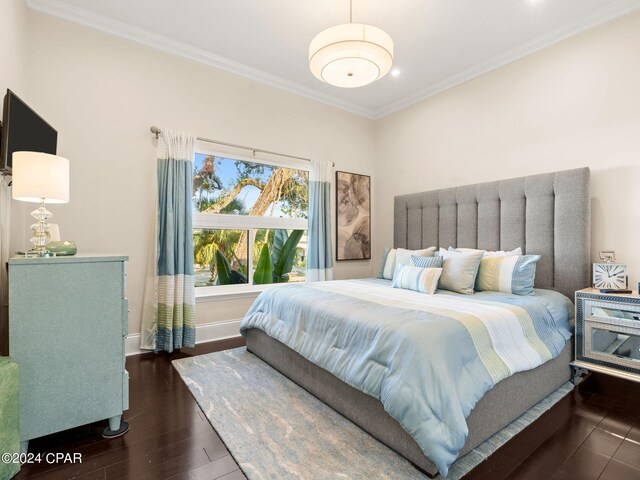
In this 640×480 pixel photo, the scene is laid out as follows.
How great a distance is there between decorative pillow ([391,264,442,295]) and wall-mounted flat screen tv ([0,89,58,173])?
283cm

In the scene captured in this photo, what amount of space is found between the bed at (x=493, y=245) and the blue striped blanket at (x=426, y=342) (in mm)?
121

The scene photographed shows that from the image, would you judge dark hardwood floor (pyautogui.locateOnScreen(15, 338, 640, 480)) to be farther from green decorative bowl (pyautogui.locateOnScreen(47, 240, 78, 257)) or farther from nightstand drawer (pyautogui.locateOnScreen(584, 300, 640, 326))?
green decorative bowl (pyautogui.locateOnScreen(47, 240, 78, 257))

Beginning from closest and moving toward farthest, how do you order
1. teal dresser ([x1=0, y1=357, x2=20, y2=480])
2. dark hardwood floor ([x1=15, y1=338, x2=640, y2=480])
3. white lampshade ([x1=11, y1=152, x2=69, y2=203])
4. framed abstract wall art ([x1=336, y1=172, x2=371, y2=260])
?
teal dresser ([x1=0, y1=357, x2=20, y2=480])
dark hardwood floor ([x1=15, y1=338, x2=640, y2=480])
white lampshade ([x1=11, y1=152, x2=69, y2=203])
framed abstract wall art ([x1=336, y1=172, x2=371, y2=260])

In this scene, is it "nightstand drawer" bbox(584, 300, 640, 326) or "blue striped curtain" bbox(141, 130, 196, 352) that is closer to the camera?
"nightstand drawer" bbox(584, 300, 640, 326)

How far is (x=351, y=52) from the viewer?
1967 mm

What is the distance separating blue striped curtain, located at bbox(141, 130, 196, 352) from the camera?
300cm

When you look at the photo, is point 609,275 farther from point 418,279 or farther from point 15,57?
point 15,57

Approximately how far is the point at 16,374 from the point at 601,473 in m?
2.69

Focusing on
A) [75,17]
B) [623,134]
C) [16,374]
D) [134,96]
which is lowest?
→ [16,374]

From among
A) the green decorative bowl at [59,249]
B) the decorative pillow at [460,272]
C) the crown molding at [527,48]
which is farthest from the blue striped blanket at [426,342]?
the crown molding at [527,48]

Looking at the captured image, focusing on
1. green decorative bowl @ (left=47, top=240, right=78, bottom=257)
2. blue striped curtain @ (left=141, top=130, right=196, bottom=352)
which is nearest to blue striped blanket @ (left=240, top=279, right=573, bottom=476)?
blue striped curtain @ (left=141, top=130, right=196, bottom=352)

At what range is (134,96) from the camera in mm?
3018

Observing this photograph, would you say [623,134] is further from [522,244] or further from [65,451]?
[65,451]

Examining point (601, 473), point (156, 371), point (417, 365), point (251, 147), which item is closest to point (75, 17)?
point (251, 147)
